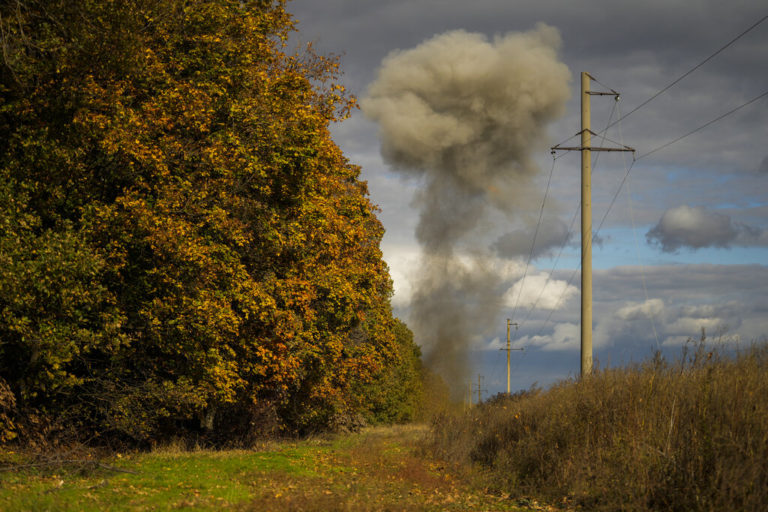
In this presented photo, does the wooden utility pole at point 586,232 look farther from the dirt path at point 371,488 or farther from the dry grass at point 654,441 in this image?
the dirt path at point 371,488

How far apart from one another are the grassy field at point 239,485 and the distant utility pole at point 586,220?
198 inches

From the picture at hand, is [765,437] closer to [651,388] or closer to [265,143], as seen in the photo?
[651,388]

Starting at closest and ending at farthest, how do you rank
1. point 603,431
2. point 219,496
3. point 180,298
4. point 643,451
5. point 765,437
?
point 765,437, point 643,451, point 219,496, point 603,431, point 180,298

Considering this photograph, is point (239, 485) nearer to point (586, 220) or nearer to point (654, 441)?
point (654, 441)

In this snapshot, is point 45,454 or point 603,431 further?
point 45,454

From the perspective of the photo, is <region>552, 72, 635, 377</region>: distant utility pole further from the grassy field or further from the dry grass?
the grassy field

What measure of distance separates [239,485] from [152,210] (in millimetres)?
6547

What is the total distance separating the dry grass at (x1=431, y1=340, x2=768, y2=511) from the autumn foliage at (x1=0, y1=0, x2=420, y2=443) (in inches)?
318

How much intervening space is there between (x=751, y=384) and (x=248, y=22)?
611 inches

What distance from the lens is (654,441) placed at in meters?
11.8

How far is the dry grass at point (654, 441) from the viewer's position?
10258mm

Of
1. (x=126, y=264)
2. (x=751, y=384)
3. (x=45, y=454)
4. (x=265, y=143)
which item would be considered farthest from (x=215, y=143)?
(x=751, y=384)

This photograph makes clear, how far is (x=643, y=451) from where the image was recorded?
38.2 feet

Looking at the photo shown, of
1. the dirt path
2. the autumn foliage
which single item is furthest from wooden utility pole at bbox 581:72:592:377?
the autumn foliage
